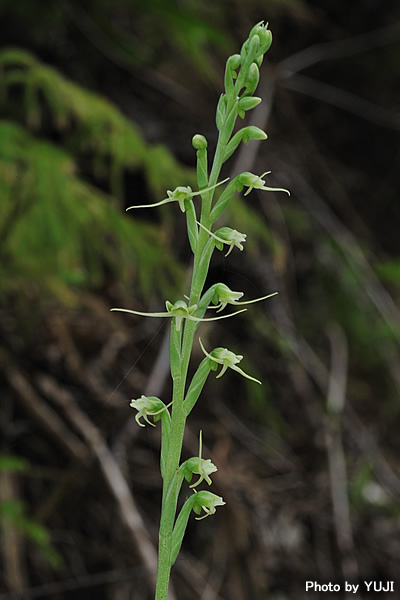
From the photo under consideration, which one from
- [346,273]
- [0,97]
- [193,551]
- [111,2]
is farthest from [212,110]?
[193,551]

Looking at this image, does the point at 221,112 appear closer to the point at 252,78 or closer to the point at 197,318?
the point at 252,78

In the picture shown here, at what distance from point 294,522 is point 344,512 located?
1.55 feet

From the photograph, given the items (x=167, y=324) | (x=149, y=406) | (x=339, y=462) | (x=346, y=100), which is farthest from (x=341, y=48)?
(x=149, y=406)

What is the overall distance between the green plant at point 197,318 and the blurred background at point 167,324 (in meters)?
0.98

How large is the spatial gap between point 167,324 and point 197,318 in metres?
2.32

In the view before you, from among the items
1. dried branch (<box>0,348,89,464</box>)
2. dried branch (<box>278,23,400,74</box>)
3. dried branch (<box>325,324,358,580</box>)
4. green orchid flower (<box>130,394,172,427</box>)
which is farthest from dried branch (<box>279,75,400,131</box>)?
green orchid flower (<box>130,394,172,427</box>)

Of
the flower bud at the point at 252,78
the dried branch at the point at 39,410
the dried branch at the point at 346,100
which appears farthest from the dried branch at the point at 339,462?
the flower bud at the point at 252,78

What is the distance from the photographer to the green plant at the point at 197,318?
720 millimetres

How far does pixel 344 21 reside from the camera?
17.8 feet

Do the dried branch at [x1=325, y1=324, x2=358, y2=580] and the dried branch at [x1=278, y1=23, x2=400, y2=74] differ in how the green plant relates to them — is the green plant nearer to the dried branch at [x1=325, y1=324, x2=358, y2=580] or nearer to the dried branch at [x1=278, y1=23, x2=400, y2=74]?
the dried branch at [x1=325, y1=324, x2=358, y2=580]

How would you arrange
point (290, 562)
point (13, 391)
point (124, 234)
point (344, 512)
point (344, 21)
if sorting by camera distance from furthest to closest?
point (344, 21), point (290, 562), point (344, 512), point (13, 391), point (124, 234)

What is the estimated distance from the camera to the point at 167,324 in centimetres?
303

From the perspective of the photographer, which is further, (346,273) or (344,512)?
(346,273)

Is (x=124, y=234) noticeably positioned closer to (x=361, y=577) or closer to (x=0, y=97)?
(x=0, y=97)
